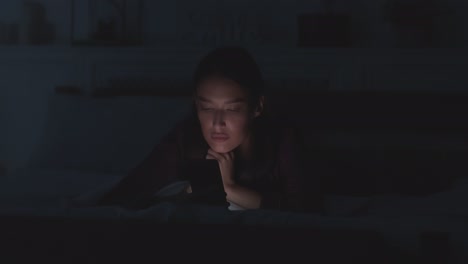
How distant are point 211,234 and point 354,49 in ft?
8.05

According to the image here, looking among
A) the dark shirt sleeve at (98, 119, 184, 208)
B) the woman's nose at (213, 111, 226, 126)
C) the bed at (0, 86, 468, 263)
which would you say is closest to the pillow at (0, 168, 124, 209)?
the dark shirt sleeve at (98, 119, 184, 208)

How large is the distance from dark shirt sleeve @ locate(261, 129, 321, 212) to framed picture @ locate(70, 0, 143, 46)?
1.83 meters

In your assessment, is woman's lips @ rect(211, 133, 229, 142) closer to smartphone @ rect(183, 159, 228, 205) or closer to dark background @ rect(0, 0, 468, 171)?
smartphone @ rect(183, 159, 228, 205)

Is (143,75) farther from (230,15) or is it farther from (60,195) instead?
(60,195)

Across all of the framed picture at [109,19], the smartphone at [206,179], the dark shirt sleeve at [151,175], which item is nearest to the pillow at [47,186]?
the dark shirt sleeve at [151,175]

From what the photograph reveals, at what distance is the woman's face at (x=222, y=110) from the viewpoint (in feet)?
6.03

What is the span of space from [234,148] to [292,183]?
22 centimetres

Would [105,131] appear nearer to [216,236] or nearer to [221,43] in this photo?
[221,43]

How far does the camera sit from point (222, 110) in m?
1.84

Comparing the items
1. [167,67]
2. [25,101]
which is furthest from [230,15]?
[25,101]

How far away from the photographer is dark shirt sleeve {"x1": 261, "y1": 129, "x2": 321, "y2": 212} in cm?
192

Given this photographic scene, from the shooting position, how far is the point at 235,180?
6.59 ft

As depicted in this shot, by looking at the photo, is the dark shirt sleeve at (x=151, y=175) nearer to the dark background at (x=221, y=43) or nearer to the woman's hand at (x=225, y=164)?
the woman's hand at (x=225, y=164)

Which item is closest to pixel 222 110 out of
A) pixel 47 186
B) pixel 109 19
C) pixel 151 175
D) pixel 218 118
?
pixel 218 118
